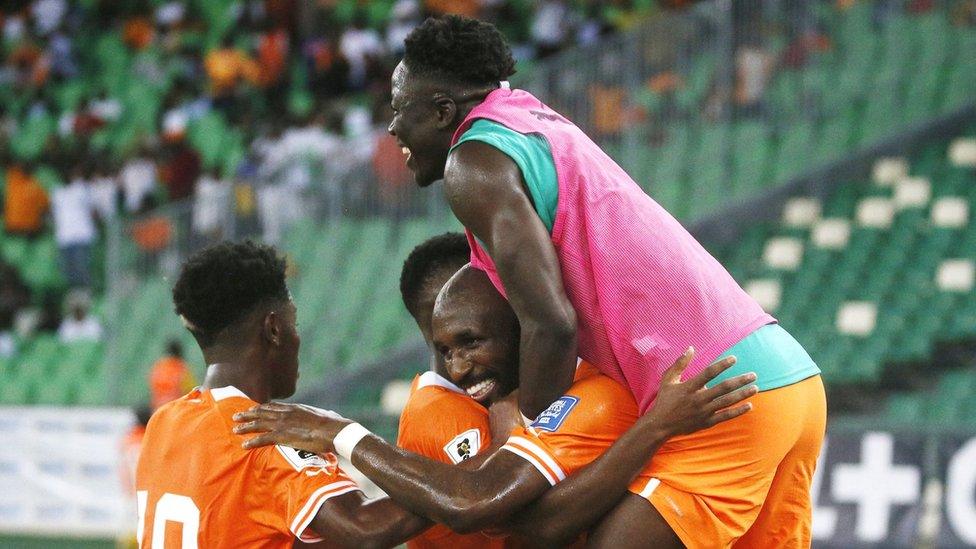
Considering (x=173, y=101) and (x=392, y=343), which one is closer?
(x=392, y=343)

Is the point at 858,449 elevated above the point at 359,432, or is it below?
below

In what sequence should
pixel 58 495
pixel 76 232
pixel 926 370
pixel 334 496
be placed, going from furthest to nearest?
pixel 76 232, pixel 58 495, pixel 926 370, pixel 334 496

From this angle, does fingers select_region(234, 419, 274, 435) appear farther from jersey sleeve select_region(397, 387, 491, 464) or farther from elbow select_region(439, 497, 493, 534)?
elbow select_region(439, 497, 493, 534)

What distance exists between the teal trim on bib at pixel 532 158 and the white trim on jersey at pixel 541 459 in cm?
58

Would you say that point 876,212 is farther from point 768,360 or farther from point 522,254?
point 522,254

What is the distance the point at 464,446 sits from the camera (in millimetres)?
4094

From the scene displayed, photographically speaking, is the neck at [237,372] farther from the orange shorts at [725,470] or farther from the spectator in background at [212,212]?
the spectator in background at [212,212]

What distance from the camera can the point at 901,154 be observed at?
12883mm

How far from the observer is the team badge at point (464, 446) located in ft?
13.4

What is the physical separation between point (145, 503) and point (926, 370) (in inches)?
323

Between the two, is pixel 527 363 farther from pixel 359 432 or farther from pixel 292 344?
pixel 292 344

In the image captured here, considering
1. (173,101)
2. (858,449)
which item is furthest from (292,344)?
(173,101)

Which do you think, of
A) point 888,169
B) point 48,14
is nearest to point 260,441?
point 888,169

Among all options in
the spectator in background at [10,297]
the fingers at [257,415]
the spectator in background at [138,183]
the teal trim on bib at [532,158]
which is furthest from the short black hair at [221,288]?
the spectator in background at [10,297]
